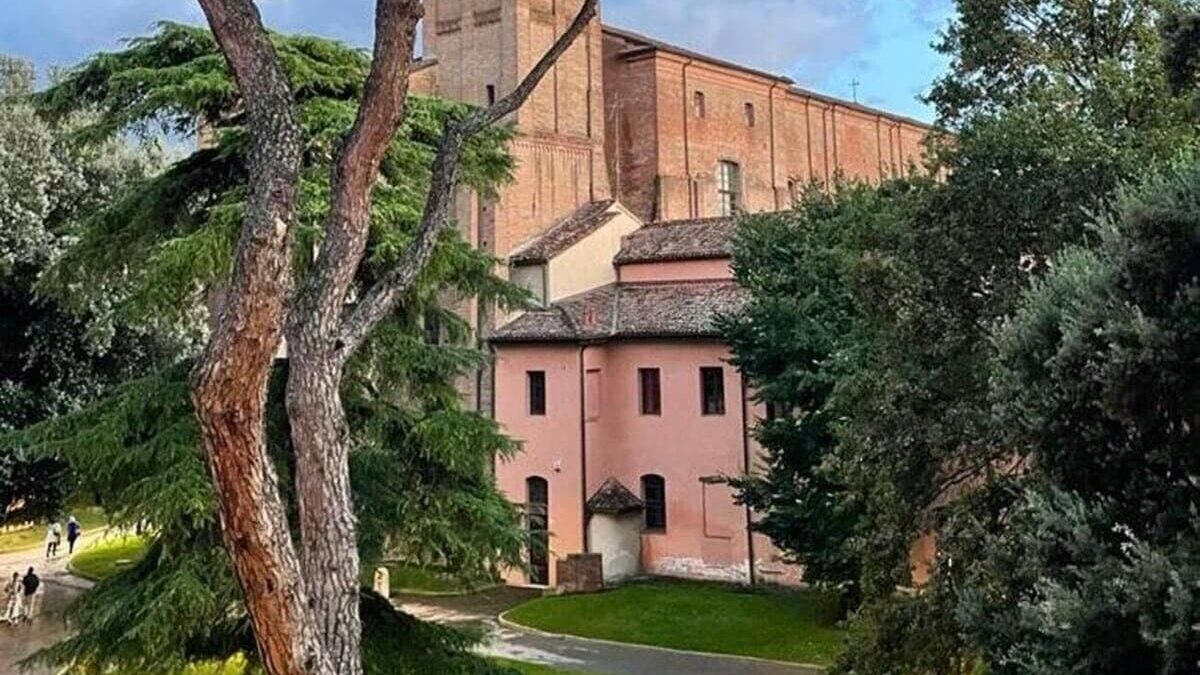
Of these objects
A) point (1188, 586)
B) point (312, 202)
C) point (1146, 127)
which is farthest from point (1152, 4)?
point (312, 202)

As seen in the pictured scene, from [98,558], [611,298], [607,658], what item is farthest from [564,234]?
[98,558]

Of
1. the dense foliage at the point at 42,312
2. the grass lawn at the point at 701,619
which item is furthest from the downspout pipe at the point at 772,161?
the dense foliage at the point at 42,312

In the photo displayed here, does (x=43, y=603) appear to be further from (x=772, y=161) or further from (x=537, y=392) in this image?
(x=772, y=161)

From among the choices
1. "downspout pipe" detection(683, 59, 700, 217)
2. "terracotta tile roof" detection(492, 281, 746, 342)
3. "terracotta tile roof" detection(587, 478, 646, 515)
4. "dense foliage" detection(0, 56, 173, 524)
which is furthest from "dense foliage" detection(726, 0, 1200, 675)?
"downspout pipe" detection(683, 59, 700, 217)

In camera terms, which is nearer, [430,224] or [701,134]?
[430,224]

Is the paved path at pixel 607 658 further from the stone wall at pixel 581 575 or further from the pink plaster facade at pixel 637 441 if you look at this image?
the pink plaster facade at pixel 637 441

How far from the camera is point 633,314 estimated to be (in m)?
27.3

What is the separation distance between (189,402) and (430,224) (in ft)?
12.2

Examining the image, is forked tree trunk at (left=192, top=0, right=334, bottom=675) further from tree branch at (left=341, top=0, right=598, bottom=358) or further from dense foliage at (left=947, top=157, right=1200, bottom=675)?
dense foliage at (left=947, top=157, right=1200, bottom=675)

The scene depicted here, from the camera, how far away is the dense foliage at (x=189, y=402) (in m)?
8.60

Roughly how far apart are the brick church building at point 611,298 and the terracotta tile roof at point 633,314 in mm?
55

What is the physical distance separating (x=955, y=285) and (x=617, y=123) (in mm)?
25742

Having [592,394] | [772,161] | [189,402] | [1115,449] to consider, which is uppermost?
[772,161]

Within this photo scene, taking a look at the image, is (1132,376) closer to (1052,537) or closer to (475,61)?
(1052,537)
